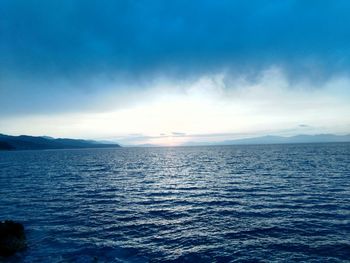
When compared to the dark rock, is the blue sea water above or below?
below

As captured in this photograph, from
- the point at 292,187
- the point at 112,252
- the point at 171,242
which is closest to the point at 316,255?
the point at 171,242

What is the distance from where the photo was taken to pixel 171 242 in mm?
22781

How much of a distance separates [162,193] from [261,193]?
15.0 meters

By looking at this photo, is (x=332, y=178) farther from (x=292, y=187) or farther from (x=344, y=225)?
(x=344, y=225)

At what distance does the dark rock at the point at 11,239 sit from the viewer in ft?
69.1

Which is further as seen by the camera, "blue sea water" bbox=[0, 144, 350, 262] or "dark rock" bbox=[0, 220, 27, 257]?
"dark rock" bbox=[0, 220, 27, 257]

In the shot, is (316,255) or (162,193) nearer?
(316,255)

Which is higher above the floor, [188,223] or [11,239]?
[11,239]

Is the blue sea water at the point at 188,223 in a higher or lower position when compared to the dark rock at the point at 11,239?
lower

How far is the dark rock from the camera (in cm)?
2105

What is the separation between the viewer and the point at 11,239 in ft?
71.3

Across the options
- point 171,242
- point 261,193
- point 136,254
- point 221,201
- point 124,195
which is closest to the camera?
point 136,254

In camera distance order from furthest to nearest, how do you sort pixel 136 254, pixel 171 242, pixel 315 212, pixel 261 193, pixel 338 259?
pixel 261 193, pixel 315 212, pixel 171 242, pixel 136 254, pixel 338 259

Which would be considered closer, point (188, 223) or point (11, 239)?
point (11, 239)
